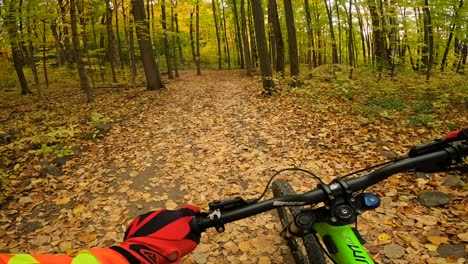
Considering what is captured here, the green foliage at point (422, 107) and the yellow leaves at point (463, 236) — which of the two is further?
the green foliage at point (422, 107)

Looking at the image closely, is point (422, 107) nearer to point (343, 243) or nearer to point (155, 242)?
point (343, 243)

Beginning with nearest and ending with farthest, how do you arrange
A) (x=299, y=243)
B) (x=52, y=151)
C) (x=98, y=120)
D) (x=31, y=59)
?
(x=299, y=243) → (x=52, y=151) → (x=98, y=120) → (x=31, y=59)

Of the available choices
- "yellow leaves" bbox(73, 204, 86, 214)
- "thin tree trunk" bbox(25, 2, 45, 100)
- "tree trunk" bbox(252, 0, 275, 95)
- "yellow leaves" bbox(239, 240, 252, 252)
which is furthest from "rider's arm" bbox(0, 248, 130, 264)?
"thin tree trunk" bbox(25, 2, 45, 100)

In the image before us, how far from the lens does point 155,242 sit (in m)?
1.45

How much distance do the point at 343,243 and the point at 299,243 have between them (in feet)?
5.09

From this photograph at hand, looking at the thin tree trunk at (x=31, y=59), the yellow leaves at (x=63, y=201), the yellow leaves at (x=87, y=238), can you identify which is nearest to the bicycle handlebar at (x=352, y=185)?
the yellow leaves at (x=87, y=238)

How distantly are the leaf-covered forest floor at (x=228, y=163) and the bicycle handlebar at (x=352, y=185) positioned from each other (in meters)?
2.24

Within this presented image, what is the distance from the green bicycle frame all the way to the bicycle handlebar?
0.20m

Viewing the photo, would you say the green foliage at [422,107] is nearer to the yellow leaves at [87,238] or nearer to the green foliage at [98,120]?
the yellow leaves at [87,238]

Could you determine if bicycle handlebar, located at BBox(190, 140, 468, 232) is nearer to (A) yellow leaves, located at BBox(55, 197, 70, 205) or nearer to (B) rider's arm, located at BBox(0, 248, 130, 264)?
(B) rider's arm, located at BBox(0, 248, 130, 264)

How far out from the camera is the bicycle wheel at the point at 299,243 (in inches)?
87.8

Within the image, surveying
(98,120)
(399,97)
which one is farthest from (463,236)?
(98,120)

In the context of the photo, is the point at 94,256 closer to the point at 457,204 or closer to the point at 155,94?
the point at 457,204

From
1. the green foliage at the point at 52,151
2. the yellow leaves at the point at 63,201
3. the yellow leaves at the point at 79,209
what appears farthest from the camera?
the green foliage at the point at 52,151
